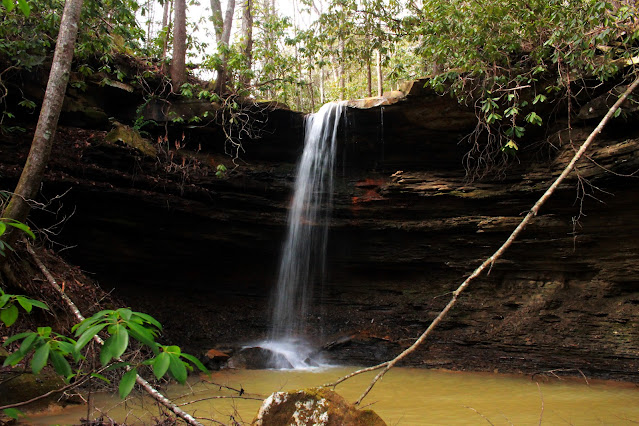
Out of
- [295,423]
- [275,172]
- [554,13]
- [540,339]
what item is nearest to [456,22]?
[554,13]

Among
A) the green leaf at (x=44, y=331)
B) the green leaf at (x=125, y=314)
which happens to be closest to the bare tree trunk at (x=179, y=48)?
the green leaf at (x=44, y=331)

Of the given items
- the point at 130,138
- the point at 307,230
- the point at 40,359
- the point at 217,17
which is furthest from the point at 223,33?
the point at 40,359

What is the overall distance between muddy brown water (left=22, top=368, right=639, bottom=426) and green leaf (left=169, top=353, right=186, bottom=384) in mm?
1750

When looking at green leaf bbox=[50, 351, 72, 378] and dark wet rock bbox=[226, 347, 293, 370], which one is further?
dark wet rock bbox=[226, 347, 293, 370]

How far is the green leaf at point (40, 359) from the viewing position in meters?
1.51

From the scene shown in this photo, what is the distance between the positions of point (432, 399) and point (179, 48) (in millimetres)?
8314

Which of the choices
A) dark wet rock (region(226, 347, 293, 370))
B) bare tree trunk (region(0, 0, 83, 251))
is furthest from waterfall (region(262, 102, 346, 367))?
bare tree trunk (region(0, 0, 83, 251))

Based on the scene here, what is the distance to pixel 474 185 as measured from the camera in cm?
774

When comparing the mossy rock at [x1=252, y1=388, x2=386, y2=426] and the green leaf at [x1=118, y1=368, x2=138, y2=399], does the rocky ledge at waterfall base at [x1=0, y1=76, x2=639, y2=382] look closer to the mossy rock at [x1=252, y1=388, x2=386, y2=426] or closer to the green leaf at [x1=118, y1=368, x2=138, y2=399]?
the mossy rock at [x1=252, y1=388, x2=386, y2=426]

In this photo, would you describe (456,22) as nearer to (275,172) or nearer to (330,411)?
(275,172)

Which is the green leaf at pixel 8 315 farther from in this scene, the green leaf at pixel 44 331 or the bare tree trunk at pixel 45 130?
the bare tree trunk at pixel 45 130

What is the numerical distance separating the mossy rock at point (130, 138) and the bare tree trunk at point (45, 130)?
7.06 ft

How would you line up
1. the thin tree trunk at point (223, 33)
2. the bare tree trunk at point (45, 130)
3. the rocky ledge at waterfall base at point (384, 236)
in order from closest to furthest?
the bare tree trunk at point (45, 130), the rocky ledge at waterfall base at point (384, 236), the thin tree trunk at point (223, 33)

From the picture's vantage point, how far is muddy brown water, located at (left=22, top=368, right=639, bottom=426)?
13.3 ft
